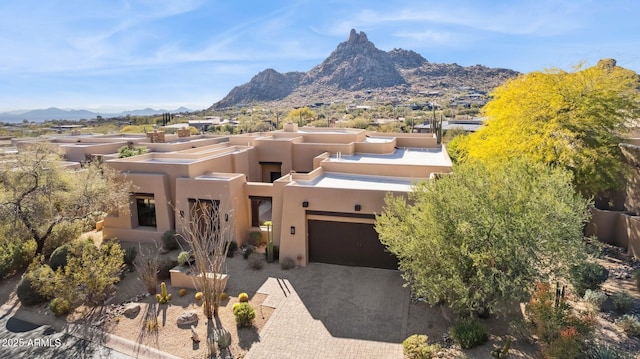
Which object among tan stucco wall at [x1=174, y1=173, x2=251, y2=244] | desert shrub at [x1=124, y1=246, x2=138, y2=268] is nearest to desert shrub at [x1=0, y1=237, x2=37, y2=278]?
desert shrub at [x1=124, y1=246, x2=138, y2=268]

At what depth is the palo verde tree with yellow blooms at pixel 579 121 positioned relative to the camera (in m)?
17.5

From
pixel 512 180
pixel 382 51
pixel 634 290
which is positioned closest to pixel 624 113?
pixel 634 290

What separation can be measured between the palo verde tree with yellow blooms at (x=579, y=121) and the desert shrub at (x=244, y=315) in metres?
14.3

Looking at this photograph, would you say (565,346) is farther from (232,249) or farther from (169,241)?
(169,241)

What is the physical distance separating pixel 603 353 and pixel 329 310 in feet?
27.5

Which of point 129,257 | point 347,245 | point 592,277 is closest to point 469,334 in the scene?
point 592,277

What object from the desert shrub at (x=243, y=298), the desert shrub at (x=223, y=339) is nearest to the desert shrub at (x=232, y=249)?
the desert shrub at (x=243, y=298)

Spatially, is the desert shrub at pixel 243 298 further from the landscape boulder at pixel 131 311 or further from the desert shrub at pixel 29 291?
the desert shrub at pixel 29 291

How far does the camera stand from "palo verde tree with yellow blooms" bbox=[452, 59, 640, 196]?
17.5m

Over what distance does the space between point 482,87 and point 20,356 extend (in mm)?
137355

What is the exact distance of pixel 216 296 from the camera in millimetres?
13555

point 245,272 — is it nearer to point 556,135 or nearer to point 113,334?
point 113,334

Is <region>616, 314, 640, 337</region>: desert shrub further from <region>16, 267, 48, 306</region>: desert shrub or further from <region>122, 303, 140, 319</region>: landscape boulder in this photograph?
<region>16, 267, 48, 306</region>: desert shrub

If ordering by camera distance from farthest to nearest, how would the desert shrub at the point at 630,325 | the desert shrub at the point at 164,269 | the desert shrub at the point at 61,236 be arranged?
the desert shrub at the point at 61,236 → the desert shrub at the point at 164,269 → the desert shrub at the point at 630,325
